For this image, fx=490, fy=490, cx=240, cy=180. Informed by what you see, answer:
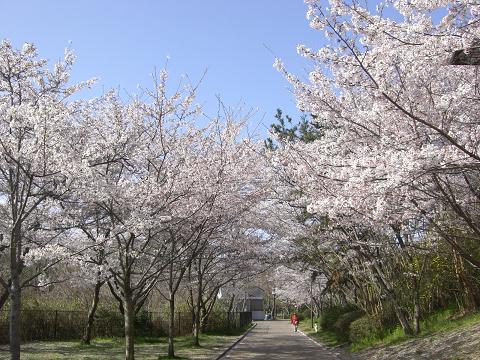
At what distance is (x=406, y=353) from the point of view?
12789 millimetres

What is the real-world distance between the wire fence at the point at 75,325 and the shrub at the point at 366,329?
41.0ft

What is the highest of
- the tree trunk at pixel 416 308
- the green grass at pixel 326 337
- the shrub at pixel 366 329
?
the tree trunk at pixel 416 308

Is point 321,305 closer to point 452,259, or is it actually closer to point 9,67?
point 452,259

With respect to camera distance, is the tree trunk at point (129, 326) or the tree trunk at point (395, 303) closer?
the tree trunk at point (129, 326)

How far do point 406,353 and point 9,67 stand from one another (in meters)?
11.6

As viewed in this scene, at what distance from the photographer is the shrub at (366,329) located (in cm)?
1750

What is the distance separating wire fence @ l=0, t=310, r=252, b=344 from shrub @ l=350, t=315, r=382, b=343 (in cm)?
1249

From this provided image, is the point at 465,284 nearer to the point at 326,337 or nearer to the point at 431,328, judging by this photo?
the point at 431,328

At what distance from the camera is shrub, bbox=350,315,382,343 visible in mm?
17500

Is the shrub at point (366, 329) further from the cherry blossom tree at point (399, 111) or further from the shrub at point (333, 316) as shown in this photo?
the cherry blossom tree at point (399, 111)

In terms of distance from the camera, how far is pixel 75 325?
2503cm

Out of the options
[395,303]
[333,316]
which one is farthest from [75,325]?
[395,303]

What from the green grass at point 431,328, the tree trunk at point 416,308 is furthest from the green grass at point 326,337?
the tree trunk at point 416,308

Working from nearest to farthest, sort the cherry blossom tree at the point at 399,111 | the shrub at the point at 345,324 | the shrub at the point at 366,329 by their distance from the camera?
1. the cherry blossom tree at the point at 399,111
2. the shrub at the point at 366,329
3. the shrub at the point at 345,324
